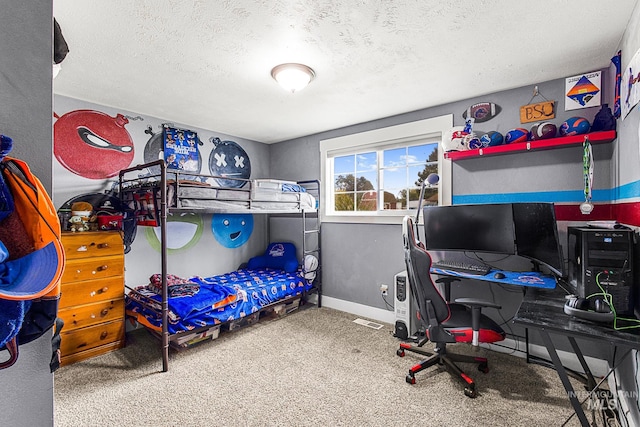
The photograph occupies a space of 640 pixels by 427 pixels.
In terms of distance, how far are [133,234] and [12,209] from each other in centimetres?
277

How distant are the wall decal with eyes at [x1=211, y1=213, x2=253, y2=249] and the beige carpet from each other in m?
1.45

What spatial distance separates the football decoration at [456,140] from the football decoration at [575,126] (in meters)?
0.69

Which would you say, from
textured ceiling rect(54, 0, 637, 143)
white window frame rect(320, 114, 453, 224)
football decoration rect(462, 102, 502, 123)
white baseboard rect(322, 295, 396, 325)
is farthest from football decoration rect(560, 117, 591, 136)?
white baseboard rect(322, 295, 396, 325)

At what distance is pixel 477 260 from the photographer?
2773 mm

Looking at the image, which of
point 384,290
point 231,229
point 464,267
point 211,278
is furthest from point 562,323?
point 231,229

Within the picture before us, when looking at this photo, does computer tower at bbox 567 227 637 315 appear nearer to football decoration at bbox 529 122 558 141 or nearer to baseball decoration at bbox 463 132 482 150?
football decoration at bbox 529 122 558 141

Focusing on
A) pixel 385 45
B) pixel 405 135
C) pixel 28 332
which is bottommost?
pixel 28 332

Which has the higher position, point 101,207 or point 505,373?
point 101,207

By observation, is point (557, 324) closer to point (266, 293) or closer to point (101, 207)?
point (266, 293)

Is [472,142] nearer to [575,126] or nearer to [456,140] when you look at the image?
[456,140]

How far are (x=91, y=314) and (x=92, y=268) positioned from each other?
0.39 m

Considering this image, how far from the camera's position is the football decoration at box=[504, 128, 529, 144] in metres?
2.45

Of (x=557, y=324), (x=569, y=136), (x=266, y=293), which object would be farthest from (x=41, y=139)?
(x=569, y=136)

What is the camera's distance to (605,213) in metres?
2.24
